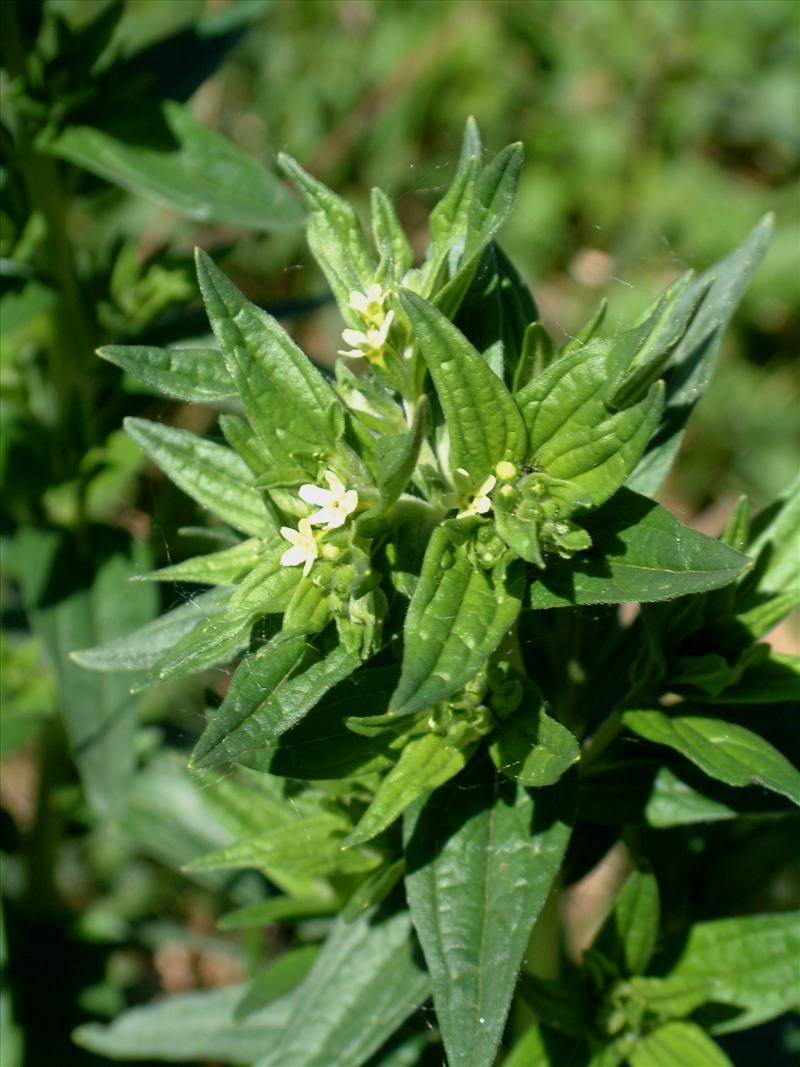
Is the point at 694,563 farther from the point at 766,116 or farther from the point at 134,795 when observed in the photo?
the point at 766,116

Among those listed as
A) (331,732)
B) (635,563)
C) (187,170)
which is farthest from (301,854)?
(187,170)

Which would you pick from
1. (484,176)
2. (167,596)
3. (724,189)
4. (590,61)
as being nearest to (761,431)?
(724,189)

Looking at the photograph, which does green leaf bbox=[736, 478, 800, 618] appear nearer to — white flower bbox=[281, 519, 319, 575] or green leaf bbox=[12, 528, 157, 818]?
white flower bbox=[281, 519, 319, 575]

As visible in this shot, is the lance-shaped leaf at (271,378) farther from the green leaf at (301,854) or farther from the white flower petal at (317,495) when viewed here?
the green leaf at (301,854)

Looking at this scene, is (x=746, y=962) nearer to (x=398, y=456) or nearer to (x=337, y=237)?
(x=398, y=456)

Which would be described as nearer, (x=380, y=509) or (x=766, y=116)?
(x=380, y=509)

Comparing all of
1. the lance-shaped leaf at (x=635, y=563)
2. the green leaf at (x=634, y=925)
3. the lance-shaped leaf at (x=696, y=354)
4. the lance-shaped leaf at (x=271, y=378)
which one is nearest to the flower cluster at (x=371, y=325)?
the lance-shaped leaf at (x=271, y=378)
